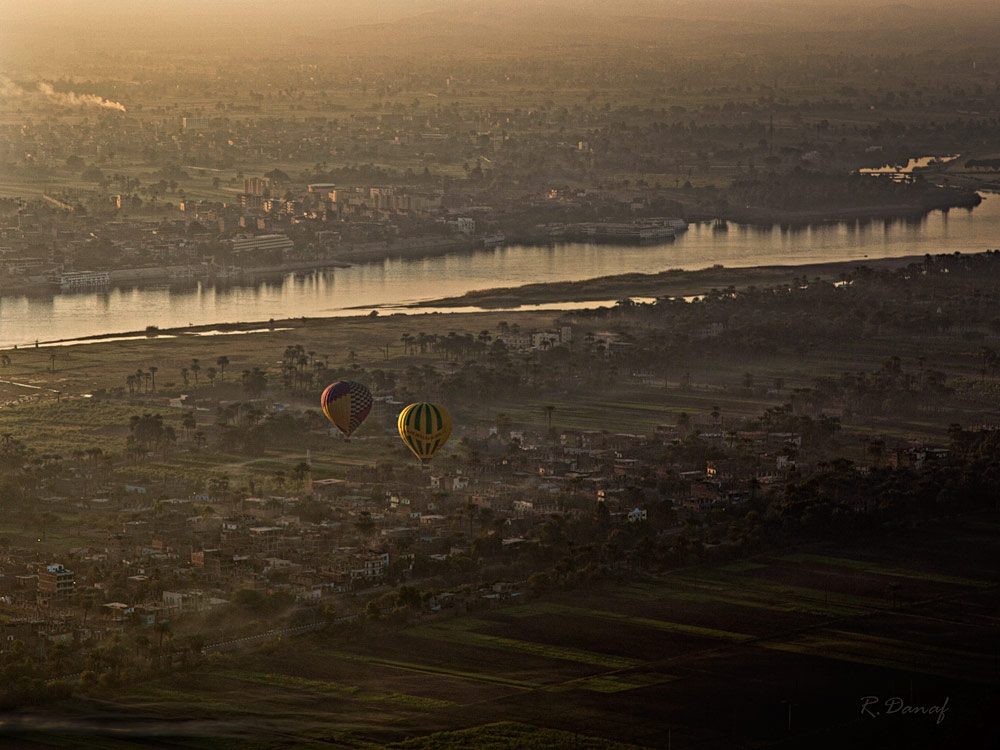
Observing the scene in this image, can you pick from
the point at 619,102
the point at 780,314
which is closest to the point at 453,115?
the point at 619,102

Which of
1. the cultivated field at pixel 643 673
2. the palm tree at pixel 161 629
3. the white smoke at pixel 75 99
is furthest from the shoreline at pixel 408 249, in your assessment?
the white smoke at pixel 75 99

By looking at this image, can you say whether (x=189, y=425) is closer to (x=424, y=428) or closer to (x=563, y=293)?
(x=424, y=428)

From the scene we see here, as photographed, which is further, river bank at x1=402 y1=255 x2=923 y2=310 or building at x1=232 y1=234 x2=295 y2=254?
building at x1=232 y1=234 x2=295 y2=254

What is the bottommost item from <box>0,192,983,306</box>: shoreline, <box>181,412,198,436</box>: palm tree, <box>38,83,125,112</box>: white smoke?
<box>181,412,198,436</box>: palm tree

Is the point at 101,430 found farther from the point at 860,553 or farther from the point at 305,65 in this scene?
the point at 305,65

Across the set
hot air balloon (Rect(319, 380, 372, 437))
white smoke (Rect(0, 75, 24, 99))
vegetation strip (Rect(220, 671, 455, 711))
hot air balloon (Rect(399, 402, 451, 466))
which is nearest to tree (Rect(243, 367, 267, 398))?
hot air balloon (Rect(319, 380, 372, 437))

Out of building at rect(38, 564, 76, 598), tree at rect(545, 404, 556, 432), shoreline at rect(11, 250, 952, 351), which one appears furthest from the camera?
shoreline at rect(11, 250, 952, 351)

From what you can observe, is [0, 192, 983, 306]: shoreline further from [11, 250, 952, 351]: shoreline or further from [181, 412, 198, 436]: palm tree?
[181, 412, 198, 436]: palm tree
